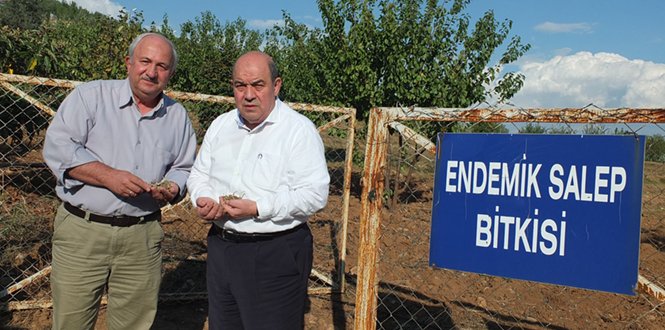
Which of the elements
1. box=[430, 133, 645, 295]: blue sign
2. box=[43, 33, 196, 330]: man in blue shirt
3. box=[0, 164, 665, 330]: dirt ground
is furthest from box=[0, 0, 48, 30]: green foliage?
box=[430, 133, 645, 295]: blue sign

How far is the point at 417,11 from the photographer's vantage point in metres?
6.47

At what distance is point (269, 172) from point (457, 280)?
132 inches

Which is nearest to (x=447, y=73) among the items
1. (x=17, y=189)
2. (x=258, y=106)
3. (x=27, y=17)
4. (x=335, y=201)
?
(x=335, y=201)

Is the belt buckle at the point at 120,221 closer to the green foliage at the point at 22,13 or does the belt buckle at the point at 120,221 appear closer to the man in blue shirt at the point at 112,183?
the man in blue shirt at the point at 112,183

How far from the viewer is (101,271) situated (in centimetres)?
237

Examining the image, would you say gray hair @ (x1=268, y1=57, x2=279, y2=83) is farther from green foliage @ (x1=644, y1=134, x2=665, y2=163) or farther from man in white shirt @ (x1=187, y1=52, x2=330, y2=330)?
green foliage @ (x1=644, y1=134, x2=665, y2=163)

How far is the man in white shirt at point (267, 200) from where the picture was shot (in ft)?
6.38

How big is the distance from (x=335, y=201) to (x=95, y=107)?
641cm

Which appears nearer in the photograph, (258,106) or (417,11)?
(258,106)

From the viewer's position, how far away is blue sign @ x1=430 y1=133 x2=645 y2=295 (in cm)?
192

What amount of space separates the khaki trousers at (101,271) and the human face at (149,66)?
732 mm

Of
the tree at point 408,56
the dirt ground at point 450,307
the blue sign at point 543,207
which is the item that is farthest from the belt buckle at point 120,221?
the tree at point 408,56

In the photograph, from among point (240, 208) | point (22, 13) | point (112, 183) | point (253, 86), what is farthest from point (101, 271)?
point (22, 13)

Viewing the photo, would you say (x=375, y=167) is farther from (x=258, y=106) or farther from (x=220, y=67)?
(x=220, y=67)
